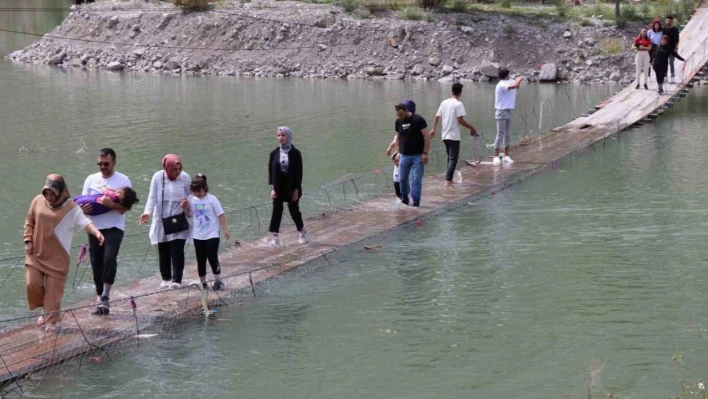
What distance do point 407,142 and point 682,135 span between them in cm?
1117

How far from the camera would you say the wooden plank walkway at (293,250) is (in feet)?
32.1

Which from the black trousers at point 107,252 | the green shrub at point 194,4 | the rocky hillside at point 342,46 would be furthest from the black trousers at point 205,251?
the green shrub at point 194,4

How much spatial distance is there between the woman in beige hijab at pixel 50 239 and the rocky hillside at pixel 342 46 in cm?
3570

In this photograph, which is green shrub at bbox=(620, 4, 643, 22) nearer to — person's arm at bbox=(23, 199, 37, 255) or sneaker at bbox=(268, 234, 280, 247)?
sneaker at bbox=(268, 234, 280, 247)

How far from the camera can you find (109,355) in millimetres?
9836

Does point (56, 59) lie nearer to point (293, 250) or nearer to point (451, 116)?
point (451, 116)

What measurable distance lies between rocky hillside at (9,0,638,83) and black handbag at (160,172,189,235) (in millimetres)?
34298

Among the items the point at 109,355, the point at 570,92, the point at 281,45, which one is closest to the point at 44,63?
the point at 281,45

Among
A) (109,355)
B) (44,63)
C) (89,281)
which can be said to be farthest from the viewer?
(44,63)

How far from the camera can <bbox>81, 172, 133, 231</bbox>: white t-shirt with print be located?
10336mm

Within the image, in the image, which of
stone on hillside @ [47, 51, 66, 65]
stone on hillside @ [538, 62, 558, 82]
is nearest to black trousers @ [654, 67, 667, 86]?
stone on hillside @ [538, 62, 558, 82]

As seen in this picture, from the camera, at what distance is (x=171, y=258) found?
459 inches

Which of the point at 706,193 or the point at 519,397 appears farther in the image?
the point at 706,193

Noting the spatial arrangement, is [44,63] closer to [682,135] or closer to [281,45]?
[281,45]
